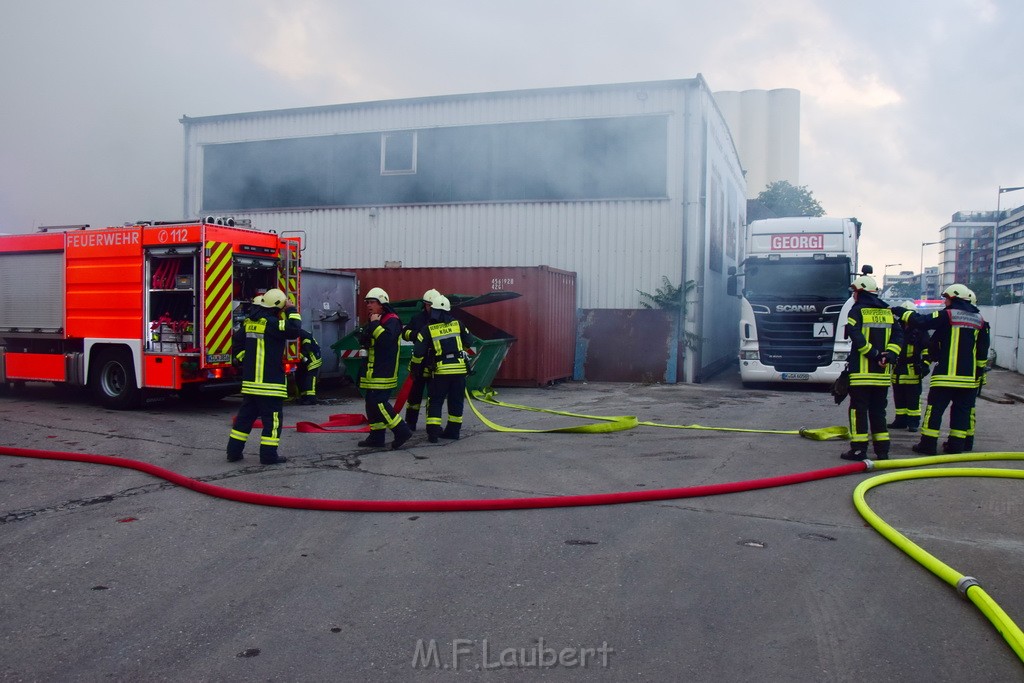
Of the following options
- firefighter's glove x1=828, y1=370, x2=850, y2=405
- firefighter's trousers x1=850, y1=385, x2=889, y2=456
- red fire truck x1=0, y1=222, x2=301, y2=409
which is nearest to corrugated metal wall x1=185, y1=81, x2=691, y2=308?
red fire truck x1=0, y1=222, x2=301, y2=409

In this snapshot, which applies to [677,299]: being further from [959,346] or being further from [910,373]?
[959,346]

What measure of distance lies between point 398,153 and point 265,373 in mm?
11776

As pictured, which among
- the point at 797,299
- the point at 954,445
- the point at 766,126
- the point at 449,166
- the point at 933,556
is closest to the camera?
the point at 933,556

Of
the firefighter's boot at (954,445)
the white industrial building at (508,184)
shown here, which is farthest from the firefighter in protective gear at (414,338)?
the white industrial building at (508,184)

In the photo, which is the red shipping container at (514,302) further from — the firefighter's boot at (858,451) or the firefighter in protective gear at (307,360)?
the firefighter's boot at (858,451)

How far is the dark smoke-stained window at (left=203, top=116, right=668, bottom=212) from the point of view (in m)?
16.4

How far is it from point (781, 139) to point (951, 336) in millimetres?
60705

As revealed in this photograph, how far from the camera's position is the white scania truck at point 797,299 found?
13.6 m

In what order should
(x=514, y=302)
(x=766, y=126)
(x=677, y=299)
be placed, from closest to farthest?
(x=514, y=302) < (x=677, y=299) < (x=766, y=126)

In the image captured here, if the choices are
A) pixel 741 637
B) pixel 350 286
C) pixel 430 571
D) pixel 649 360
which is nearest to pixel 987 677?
pixel 741 637

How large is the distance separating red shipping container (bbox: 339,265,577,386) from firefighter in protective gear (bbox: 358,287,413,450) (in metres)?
6.52

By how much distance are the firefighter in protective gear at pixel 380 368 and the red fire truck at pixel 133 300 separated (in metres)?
2.94

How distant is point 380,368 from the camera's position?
7727mm

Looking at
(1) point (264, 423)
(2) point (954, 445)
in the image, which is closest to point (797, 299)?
(2) point (954, 445)
